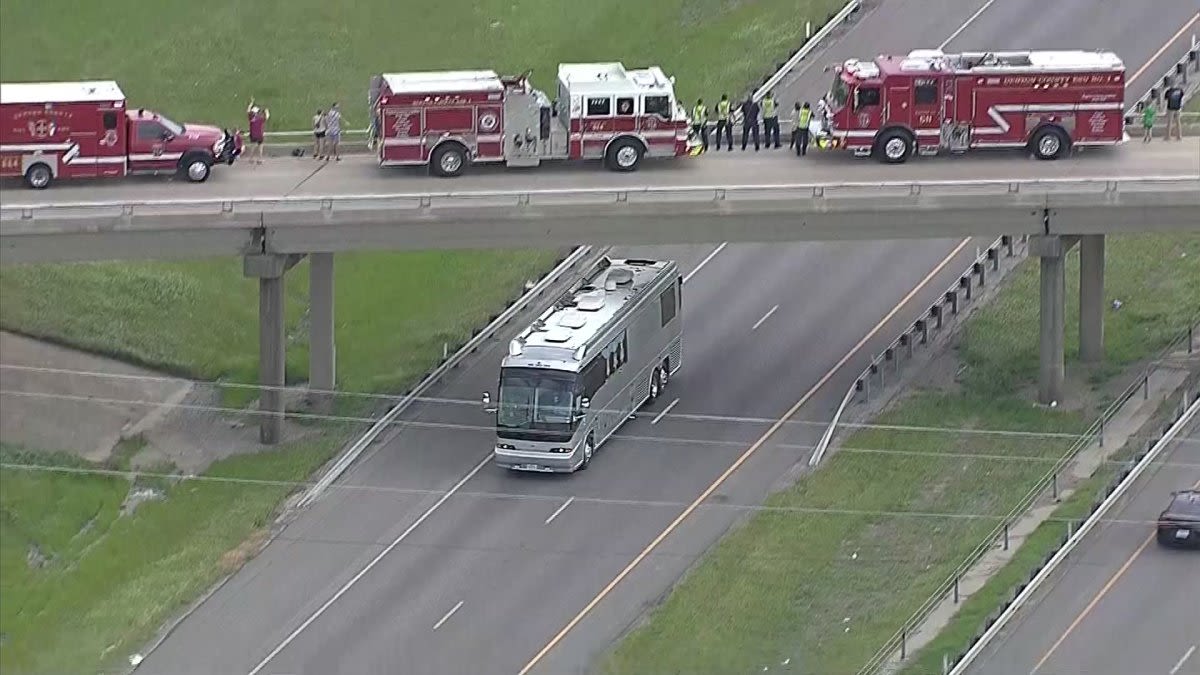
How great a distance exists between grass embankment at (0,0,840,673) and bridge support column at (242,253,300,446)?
1063mm

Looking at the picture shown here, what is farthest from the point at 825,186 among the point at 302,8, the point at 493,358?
the point at 302,8

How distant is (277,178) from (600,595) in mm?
15800

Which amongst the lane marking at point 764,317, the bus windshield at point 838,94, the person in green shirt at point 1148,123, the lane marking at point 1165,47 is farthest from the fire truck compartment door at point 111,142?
the lane marking at point 1165,47

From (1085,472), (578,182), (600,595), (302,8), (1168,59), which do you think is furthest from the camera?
(302,8)

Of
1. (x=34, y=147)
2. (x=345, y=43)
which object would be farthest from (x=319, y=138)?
(x=345, y=43)

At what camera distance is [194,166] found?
68812 mm

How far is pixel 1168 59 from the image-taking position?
8444 cm

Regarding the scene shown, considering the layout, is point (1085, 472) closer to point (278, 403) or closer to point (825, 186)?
point (825, 186)

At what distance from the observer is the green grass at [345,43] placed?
86.6 metres

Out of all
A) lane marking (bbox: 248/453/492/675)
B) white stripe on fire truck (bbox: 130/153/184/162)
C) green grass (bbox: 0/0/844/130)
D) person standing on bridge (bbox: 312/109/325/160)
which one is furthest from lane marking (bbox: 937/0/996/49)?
white stripe on fire truck (bbox: 130/153/184/162)

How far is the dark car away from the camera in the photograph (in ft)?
198

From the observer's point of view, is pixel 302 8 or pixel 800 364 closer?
pixel 800 364

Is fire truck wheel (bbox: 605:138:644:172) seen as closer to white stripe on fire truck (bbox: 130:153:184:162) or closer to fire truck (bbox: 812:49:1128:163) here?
fire truck (bbox: 812:49:1128:163)

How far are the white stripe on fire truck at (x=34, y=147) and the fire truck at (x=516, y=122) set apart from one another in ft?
25.3
